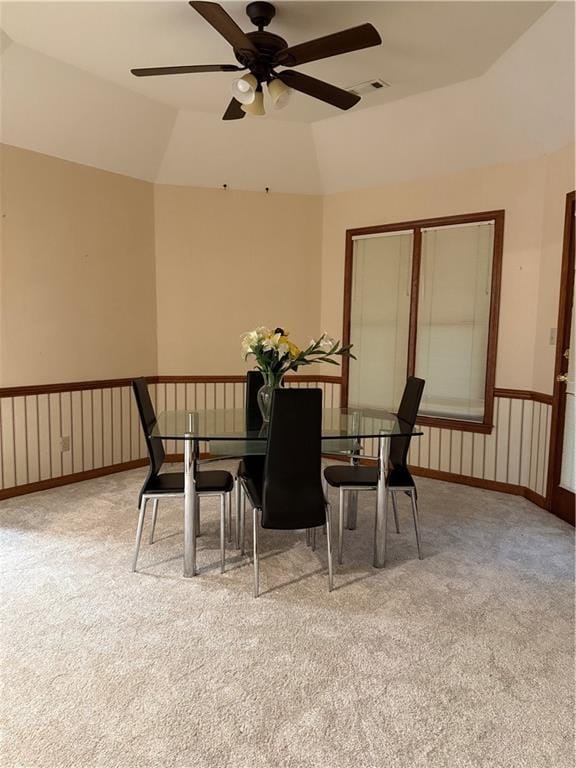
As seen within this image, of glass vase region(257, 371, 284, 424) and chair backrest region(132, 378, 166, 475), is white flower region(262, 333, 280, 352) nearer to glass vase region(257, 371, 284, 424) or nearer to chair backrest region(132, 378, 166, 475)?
glass vase region(257, 371, 284, 424)

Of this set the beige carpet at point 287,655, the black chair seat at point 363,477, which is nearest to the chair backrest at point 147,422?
the beige carpet at point 287,655

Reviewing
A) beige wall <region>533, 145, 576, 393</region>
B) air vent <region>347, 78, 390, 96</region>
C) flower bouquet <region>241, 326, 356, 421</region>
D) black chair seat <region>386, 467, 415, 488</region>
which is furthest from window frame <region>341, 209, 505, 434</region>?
flower bouquet <region>241, 326, 356, 421</region>

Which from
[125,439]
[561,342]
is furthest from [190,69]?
[125,439]

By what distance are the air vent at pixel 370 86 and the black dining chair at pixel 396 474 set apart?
211 centimetres

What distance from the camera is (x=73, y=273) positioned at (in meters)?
4.11

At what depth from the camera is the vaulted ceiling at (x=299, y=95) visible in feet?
9.27

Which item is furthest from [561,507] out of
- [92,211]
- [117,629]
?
[92,211]

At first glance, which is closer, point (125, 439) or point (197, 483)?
point (197, 483)

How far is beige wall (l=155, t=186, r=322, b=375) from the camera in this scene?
4.77 metres

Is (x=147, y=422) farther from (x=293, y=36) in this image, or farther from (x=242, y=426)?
(x=293, y=36)

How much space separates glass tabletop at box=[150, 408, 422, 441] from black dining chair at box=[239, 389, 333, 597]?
0.32 m

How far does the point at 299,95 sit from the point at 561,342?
2.62m

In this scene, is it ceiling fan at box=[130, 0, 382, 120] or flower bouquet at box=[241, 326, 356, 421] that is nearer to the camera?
ceiling fan at box=[130, 0, 382, 120]

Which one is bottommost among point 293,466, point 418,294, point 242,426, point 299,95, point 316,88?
point 293,466
